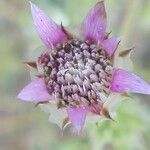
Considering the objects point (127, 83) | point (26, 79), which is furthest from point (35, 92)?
point (26, 79)

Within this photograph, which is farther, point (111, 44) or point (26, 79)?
point (26, 79)

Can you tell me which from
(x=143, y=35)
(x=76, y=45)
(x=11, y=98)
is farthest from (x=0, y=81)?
(x=76, y=45)

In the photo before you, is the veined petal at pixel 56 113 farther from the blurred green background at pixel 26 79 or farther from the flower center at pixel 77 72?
the blurred green background at pixel 26 79

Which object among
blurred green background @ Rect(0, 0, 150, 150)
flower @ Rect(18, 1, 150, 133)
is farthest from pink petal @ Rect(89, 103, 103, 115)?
blurred green background @ Rect(0, 0, 150, 150)

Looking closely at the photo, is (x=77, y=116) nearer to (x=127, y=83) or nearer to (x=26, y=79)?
(x=127, y=83)

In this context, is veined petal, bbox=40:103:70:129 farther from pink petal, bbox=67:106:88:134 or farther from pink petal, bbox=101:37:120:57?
pink petal, bbox=101:37:120:57

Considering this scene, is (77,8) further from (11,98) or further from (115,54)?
(115,54)
